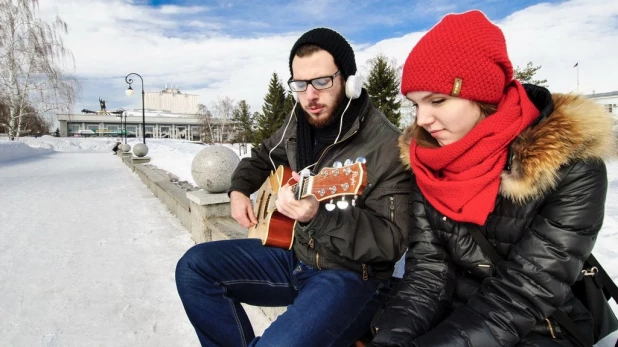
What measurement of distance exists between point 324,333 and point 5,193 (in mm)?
9457

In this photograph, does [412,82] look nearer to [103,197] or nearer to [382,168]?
[382,168]

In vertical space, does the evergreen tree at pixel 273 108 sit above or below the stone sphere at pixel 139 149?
above

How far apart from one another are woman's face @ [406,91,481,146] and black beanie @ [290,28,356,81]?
773 millimetres

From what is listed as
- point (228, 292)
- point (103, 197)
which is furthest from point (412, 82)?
point (103, 197)

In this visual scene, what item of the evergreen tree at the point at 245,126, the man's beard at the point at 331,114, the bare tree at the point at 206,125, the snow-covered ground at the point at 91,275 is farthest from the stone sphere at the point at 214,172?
the bare tree at the point at 206,125

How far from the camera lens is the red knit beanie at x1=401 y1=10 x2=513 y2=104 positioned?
1490 millimetres

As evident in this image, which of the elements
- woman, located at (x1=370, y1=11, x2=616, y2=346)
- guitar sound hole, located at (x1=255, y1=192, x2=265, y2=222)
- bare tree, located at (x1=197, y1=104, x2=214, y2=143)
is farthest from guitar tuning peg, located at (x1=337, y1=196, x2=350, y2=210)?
bare tree, located at (x1=197, y1=104, x2=214, y2=143)

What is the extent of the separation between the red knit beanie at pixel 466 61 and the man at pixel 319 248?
1.93ft

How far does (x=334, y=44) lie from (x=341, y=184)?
0.95m

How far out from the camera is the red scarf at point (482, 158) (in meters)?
1.48

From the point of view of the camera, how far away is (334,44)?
7.63 ft

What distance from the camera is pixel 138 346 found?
2607 millimetres

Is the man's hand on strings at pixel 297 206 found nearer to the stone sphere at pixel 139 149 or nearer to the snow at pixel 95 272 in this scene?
the snow at pixel 95 272

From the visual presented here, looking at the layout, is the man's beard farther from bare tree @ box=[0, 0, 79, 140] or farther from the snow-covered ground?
bare tree @ box=[0, 0, 79, 140]
